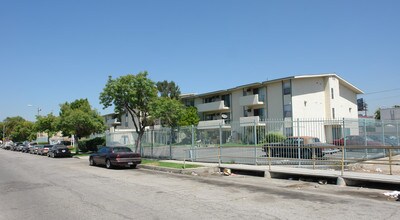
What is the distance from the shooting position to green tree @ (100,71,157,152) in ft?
83.5

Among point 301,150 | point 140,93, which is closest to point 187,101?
point 140,93

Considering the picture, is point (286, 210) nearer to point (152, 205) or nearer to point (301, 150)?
point (152, 205)

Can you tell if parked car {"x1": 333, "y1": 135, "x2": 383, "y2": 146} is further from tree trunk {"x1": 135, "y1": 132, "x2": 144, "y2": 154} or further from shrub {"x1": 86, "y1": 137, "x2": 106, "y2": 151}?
shrub {"x1": 86, "y1": 137, "x2": 106, "y2": 151}

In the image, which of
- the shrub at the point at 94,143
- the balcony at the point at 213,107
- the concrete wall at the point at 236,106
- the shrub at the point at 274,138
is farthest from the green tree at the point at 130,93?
the balcony at the point at 213,107

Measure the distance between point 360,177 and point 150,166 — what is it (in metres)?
12.2

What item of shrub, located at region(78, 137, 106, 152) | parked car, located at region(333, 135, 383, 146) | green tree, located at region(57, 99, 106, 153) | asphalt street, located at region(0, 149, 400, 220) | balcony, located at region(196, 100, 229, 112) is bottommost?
asphalt street, located at region(0, 149, 400, 220)

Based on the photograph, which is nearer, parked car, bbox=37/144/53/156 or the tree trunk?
the tree trunk

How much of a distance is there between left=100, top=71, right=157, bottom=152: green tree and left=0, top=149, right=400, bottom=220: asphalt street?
12.5m

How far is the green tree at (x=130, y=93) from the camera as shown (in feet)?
83.5

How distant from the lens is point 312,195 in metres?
10.6

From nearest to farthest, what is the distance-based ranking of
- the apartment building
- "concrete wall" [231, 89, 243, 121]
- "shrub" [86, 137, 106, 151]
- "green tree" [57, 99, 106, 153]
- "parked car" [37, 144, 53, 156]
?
1. "green tree" [57, 99, 106, 153]
2. "shrub" [86, 137, 106, 151]
3. "parked car" [37, 144, 53, 156]
4. the apartment building
5. "concrete wall" [231, 89, 243, 121]

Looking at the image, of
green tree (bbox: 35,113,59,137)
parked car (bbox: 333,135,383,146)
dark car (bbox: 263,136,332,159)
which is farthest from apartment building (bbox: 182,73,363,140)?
green tree (bbox: 35,113,59,137)

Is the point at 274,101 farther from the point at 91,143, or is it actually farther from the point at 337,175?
the point at 337,175

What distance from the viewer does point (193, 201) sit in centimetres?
962
